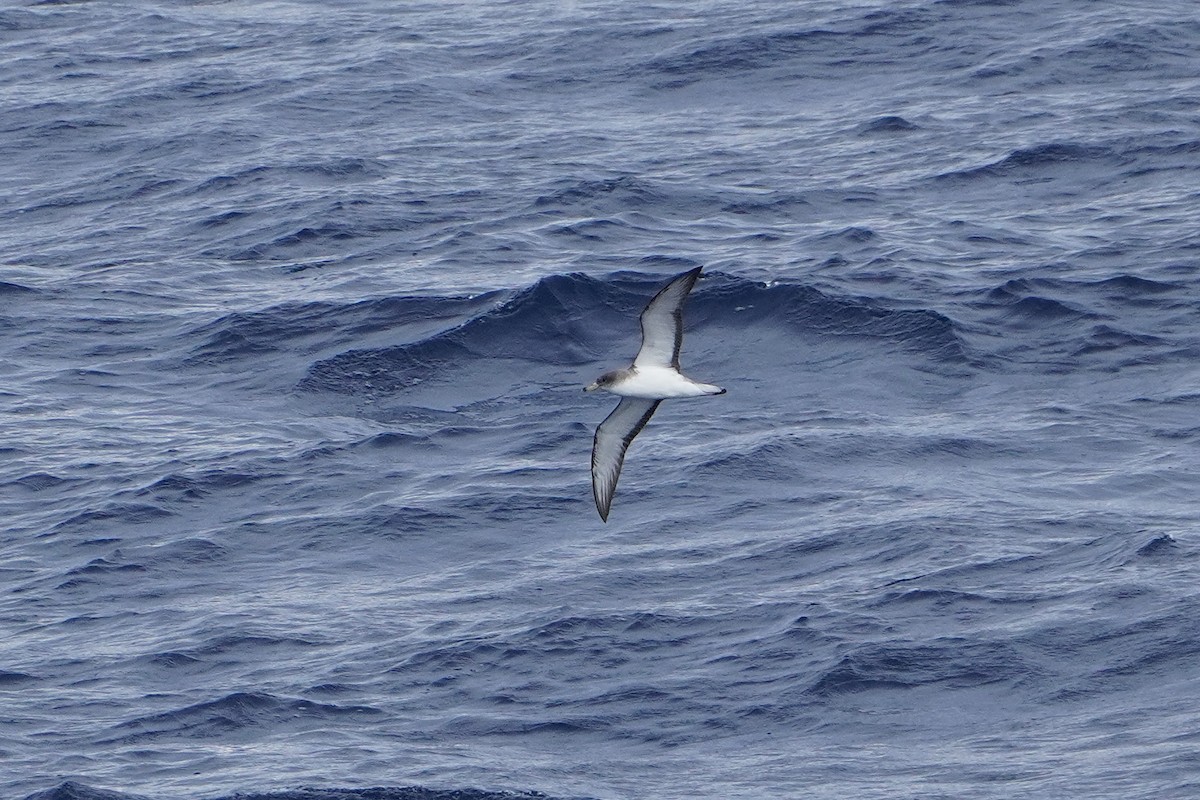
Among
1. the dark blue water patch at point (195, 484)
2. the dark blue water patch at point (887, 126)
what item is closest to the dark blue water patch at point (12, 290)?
the dark blue water patch at point (195, 484)

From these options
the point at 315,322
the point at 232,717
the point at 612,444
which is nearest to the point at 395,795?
the point at 232,717

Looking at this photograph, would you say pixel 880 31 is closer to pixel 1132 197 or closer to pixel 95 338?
pixel 1132 197

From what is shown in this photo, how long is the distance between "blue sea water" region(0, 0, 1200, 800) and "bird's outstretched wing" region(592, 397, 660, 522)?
2047mm

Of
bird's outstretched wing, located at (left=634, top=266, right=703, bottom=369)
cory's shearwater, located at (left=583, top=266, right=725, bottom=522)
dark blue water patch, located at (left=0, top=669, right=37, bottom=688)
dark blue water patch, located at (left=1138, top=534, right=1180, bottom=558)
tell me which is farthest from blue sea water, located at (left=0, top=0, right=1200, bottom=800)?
bird's outstretched wing, located at (left=634, top=266, right=703, bottom=369)

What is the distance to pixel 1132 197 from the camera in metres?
29.9

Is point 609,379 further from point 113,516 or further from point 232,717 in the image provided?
point 113,516

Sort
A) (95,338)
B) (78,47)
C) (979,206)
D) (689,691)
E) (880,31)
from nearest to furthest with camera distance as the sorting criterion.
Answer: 1. (689,691)
2. (95,338)
3. (979,206)
4. (880,31)
5. (78,47)

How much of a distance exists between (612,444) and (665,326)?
194cm

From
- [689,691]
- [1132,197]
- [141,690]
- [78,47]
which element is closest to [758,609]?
[689,691]

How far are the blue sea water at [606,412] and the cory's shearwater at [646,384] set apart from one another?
2.16m

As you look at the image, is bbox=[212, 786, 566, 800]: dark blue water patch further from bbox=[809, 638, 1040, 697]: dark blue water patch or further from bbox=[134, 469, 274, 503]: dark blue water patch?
bbox=[134, 469, 274, 503]: dark blue water patch

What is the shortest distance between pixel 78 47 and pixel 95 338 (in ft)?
46.3

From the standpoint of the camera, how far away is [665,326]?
60.0 feet

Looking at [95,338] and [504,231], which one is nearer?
[95,338]
